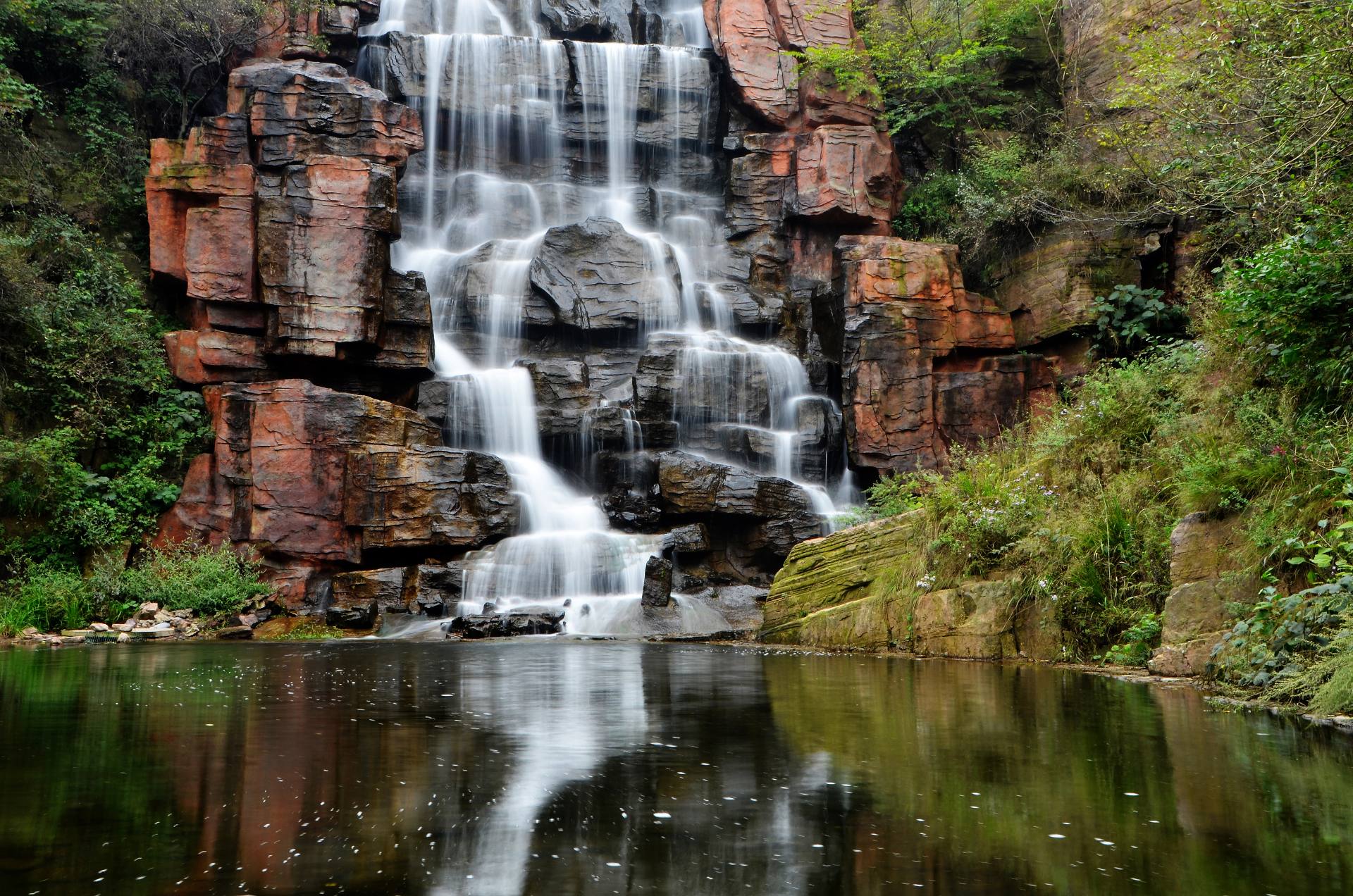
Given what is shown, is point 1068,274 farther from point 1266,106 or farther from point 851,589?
point 851,589

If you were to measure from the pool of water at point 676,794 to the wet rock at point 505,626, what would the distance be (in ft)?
28.4

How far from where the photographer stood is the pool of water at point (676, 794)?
3504mm

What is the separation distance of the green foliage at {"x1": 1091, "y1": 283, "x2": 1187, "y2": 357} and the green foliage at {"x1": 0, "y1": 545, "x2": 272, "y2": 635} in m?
19.0

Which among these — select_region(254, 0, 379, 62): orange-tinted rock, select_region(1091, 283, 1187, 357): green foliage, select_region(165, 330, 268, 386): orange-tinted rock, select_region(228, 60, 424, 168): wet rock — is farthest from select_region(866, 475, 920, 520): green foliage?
select_region(254, 0, 379, 62): orange-tinted rock

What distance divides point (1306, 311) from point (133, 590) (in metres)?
19.8

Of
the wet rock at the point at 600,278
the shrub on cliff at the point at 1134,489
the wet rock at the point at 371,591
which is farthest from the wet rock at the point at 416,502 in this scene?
the shrub on cliff at the point at 1134,489

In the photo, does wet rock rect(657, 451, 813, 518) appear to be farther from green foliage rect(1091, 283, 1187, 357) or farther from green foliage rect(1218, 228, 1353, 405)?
green foliage rect(1218, 228, 1353, 405)

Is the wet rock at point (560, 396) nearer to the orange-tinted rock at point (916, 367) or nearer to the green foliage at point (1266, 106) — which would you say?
the orange-tinted rock at point (916, 367)

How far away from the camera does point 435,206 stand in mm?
29062

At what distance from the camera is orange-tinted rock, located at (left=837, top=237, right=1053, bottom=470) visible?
79.3 feet

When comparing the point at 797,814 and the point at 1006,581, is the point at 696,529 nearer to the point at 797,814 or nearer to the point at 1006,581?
the point at 1006,581

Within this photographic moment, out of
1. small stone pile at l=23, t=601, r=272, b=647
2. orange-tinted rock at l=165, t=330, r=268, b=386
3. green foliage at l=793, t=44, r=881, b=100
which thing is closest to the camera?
small stone pile at l=23, t=601, r=272, b=647

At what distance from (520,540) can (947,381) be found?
1093cm

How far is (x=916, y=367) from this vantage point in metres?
24.5
